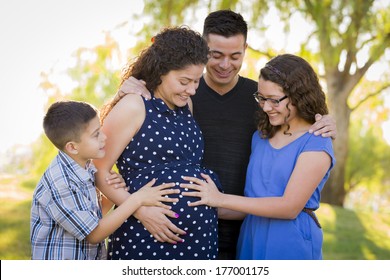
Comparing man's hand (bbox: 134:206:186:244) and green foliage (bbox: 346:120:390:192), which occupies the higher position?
man's hand (bbox: 134:206:186:244)

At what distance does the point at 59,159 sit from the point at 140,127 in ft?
1.31

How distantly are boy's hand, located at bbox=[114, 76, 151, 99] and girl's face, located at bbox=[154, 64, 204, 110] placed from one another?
9 cm

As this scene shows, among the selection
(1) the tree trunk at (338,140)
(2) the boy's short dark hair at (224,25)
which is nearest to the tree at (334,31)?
(1) the tree trunk at (338,140)

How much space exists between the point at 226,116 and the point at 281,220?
0.67 m

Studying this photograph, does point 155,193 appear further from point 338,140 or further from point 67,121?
point 338,140

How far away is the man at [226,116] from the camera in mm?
3234

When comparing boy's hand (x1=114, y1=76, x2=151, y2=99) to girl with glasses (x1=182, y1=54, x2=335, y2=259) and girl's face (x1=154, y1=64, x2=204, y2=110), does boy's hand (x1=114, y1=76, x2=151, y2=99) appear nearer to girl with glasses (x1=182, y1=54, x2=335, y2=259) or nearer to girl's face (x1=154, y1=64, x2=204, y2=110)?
girl's face (x1=154, y1=64, x2=204, y2=110)

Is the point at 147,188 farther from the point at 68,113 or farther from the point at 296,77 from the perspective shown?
the point at 296,77

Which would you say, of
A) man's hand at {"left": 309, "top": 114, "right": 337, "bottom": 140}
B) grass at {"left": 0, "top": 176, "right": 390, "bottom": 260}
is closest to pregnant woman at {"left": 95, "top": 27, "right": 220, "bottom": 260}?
man's hand at {"left": 309, "top": 114, "right": 337, "bottom": 140}

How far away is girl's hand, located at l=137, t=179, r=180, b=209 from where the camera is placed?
2.69 meters

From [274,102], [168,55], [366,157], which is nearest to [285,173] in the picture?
[274,102]

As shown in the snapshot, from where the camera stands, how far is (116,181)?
2.74 m

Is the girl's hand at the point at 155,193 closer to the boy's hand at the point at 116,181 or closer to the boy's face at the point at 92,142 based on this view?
the boy's hand at the point at 116,181

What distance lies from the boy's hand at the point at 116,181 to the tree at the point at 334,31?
7130 millimetres
